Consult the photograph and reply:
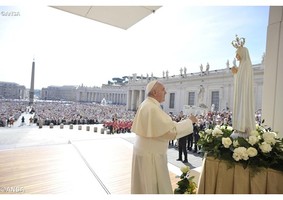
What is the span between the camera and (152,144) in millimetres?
2281

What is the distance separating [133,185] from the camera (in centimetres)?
236

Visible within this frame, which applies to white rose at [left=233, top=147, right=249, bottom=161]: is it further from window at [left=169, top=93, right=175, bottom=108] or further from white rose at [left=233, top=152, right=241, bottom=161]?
window at [left=169, top=93, right=175, bottom=108]

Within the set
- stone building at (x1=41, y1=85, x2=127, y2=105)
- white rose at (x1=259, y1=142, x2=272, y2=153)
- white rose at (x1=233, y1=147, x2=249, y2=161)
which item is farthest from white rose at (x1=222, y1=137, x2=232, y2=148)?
stone building at (x1=41, y1=85, x2=127, y2=105)

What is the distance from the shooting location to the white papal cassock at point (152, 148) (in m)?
2.20

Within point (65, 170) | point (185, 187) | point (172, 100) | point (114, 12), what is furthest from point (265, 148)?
point (172, 100)

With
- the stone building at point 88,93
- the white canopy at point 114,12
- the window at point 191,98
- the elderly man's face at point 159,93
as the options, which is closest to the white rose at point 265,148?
the elderly man's face at point 159,93

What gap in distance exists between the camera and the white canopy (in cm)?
332

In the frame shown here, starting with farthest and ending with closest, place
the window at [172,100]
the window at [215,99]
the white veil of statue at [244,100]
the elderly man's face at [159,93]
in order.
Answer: the window at [172,100] → the window at [215,99] → the white veil of statue at [244,100] → the elderly man's face at [159,93]

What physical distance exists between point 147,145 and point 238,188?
973 millimetres

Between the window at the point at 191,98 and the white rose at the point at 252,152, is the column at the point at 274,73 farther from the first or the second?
the window at the point at 191,98

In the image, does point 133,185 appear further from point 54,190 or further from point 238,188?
point 54,190

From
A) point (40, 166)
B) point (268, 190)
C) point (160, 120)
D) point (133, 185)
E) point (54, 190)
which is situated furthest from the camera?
point (40, 166)
